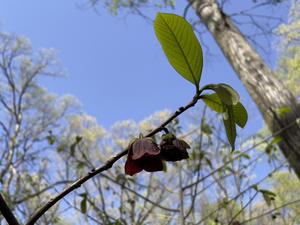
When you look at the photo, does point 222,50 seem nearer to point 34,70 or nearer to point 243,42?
point 243,42

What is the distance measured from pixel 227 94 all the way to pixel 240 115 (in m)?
0.06

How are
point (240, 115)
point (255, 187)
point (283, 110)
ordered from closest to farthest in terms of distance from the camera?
point (240, 115)
point (255, 187)
point (283, 110)

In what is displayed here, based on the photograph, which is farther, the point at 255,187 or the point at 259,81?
the point at 259,81

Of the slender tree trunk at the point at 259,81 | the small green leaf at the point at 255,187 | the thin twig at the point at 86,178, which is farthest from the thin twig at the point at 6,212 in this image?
the slender tree trunk at the point at 259,81

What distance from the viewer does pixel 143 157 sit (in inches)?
13.8

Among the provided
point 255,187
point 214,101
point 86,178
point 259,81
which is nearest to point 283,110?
point 255,187

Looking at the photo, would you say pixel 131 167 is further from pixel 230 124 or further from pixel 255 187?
pixel 255 187

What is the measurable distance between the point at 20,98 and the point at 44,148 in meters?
3.21

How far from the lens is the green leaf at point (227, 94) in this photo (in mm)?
314

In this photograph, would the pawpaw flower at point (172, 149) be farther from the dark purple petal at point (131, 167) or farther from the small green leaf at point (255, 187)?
the small green leaf at point (255, 187)

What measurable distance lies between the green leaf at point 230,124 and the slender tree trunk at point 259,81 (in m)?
1.21

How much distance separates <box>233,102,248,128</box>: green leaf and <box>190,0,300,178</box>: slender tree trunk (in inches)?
46.9

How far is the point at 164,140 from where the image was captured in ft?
1.17

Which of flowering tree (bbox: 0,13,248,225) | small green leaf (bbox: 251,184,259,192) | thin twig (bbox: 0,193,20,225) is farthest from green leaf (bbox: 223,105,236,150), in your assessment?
small green leaf (bbox: 251,184,259,192)
